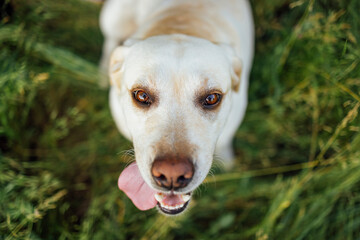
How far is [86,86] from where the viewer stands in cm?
349

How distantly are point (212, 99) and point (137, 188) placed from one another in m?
0.89

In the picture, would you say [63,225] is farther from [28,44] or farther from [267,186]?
[267,186]

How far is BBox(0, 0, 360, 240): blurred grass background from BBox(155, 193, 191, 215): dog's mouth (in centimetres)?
71

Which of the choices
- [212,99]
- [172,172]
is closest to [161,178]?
[172,172]

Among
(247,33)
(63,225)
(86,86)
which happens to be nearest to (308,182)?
(247,33)

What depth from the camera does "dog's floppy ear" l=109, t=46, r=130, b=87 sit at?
2203 mm

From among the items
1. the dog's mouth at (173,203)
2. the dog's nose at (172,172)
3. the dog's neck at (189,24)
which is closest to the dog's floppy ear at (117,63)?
the dog's neck at (189,24)

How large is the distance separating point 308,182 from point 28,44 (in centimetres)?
300

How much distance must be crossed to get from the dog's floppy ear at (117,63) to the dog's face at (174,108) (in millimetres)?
136

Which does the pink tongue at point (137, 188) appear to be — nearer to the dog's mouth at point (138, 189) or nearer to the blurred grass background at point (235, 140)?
the dog's mouth at point (138, 189)

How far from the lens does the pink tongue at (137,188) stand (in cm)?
220

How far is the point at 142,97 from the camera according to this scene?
1960mm

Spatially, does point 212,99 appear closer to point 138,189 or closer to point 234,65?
point 234,65

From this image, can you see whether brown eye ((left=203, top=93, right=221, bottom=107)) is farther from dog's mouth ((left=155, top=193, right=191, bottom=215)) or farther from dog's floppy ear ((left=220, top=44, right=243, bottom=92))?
dog's mouth ((left=155, top=193, right=191, bottom=215))
